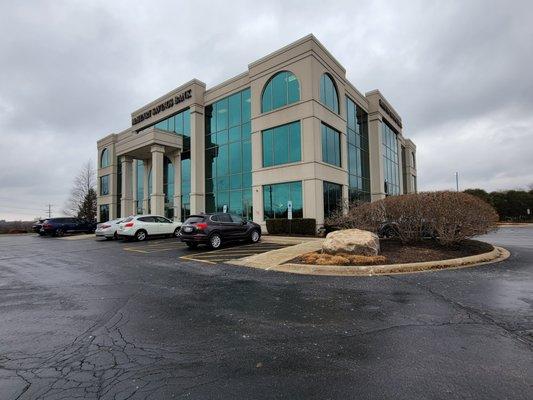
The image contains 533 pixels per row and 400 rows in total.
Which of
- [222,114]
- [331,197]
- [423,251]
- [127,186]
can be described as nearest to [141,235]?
[331,197]

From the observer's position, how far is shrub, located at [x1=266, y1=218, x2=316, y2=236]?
20750mm

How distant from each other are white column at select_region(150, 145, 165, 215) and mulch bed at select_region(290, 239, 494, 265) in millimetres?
24042

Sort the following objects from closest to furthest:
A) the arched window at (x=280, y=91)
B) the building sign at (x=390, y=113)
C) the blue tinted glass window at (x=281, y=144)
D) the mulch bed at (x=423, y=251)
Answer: the mulch bed at (x=423, y=251) → the arched window at (x=280, y=91) → the blue tinted glass window at (x=281, y=144) → the building sign at (x=390, y=113)

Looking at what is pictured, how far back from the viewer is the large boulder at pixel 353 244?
9.88 metres

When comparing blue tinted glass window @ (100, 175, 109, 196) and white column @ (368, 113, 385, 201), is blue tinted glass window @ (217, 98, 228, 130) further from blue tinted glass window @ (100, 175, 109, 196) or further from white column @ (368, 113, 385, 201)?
blue tinted glass window @ (100, 175, 109, 196)

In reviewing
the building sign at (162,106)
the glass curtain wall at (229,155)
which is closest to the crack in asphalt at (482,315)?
the glass curtain wall at (229,155)

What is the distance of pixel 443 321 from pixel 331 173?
63.3 feet

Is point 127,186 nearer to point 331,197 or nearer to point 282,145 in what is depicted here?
point 282,145

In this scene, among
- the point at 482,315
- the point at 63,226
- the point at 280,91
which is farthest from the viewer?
the point at 63,226

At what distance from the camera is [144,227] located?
1984 centimetres

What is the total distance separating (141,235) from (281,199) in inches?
374

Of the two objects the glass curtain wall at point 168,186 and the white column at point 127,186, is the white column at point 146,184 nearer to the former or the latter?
the white column at point 127,186

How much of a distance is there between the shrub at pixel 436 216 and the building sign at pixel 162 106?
23.8 metres

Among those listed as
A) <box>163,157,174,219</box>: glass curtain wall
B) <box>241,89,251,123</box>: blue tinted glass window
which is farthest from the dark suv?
<box>241,89,251,123</box>: blue tinted glass window
